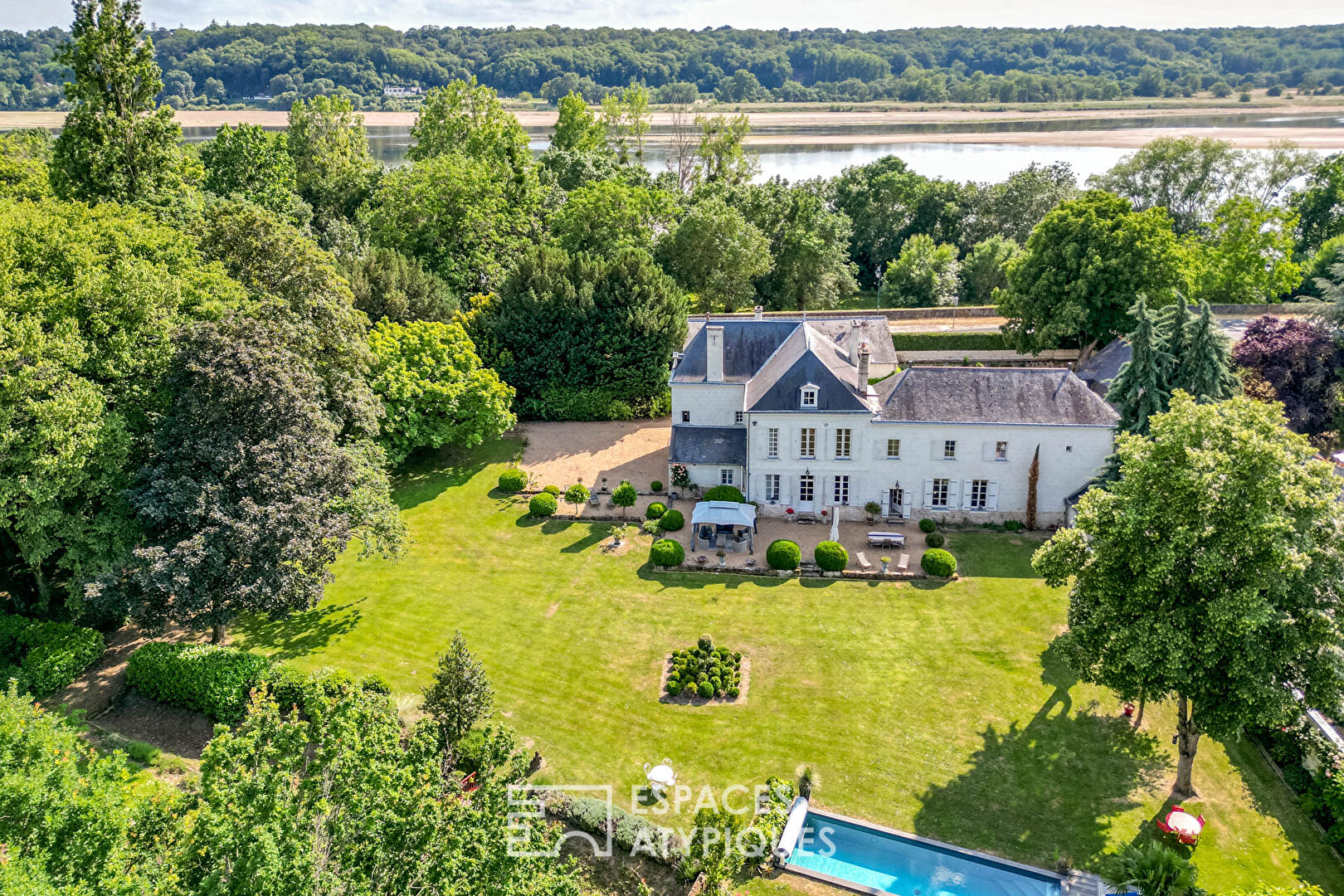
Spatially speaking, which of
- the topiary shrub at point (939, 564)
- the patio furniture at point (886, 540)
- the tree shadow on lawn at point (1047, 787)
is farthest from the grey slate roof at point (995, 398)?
the tree shadow on lawn at point (1047, 787)

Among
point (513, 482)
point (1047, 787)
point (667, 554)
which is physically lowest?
point (1047, 787)

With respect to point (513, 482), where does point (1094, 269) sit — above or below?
above

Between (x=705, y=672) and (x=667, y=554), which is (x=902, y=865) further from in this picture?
(x=667, y=554)

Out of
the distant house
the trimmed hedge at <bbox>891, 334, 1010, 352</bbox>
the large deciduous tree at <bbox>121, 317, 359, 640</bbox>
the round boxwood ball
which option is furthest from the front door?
the trimmed hedge at <bbox>891, 334, 1010, 352</bbox>

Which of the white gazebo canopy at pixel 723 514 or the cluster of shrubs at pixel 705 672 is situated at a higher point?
the white gazebo canopy at pixel 723 514

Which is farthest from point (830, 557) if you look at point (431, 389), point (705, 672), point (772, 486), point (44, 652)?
point (44, 652)

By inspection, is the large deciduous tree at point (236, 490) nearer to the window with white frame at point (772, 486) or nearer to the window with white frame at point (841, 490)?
the window with white frame at point (772, 486)
